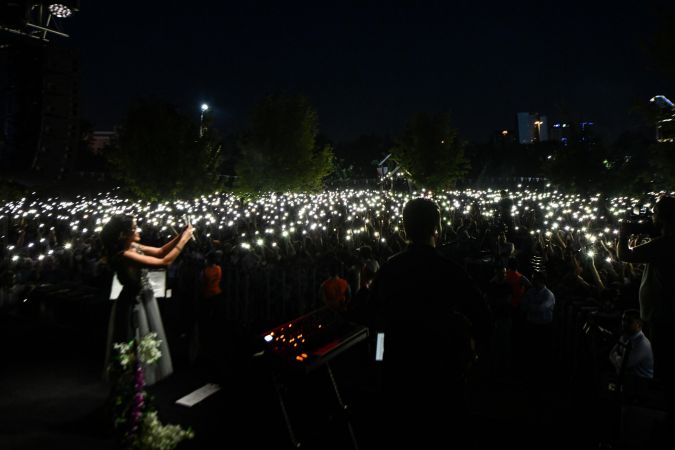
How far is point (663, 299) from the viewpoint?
350 centimetres

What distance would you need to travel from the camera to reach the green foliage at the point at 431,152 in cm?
3472

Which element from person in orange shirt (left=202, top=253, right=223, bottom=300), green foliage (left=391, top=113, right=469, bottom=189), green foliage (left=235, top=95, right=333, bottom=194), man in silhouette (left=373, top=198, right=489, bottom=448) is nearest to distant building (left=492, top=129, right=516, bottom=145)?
green foliage (left=391, top=113, right=469, bottom=189)

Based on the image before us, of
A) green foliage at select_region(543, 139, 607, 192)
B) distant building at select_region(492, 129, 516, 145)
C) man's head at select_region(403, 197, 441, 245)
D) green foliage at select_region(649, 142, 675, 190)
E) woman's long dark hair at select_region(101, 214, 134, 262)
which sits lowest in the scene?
woman's long dark hair at select_region(101, 214, 134, 262)

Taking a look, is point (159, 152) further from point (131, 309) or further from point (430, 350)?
point (430, 350)

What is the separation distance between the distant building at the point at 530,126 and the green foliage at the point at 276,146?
57.8 meters

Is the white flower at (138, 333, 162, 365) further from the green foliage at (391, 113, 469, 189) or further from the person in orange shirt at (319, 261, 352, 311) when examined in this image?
the green foliage at (391, 113, 469, 189)

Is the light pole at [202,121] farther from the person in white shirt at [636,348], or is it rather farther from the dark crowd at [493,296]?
the person in white shirt at [636,348]

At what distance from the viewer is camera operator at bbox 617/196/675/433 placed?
11.3 ft

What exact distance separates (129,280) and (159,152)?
2333cm

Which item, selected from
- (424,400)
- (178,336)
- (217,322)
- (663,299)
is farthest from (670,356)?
(178,336)

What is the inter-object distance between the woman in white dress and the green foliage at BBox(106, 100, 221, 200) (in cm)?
2306

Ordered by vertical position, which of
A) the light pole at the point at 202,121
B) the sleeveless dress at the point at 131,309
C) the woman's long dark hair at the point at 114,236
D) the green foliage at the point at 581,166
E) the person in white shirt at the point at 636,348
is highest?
the light pole at the point at 202,121

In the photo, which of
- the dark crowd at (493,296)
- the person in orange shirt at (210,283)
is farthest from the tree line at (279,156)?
the person in orange shirt at (210,283)

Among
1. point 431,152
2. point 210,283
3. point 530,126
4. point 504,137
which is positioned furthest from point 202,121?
point 530,126
